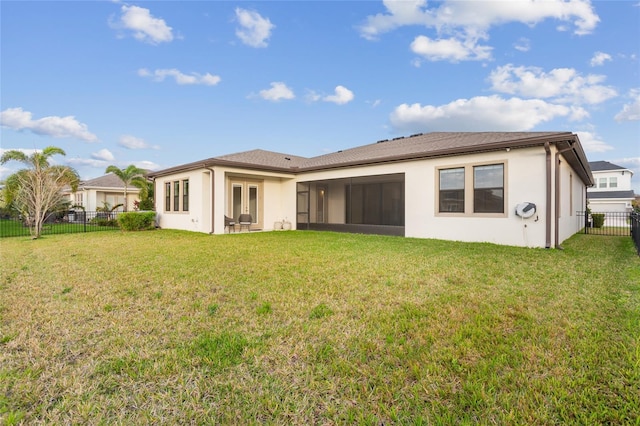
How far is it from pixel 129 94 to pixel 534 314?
16.4 metres

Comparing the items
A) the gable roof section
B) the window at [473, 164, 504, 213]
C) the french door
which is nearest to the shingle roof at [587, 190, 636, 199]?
the gable roof section

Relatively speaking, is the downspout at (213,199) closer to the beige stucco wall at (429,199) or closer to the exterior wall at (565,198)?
the beige stucco wall at (429,199)

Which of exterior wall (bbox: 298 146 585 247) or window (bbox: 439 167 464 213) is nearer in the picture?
exterior wall (bbox: 298 146 585 247)

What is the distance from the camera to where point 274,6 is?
11.2m

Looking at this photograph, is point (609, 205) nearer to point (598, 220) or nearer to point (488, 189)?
point (598, 220)

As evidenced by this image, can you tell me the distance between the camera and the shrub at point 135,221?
46.0 ft

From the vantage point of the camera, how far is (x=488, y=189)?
952cm

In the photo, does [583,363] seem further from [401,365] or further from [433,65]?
[433,65]

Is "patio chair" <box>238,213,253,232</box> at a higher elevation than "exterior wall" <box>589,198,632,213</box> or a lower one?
lower

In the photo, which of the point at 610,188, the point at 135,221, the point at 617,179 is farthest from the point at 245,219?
the point at 617,179

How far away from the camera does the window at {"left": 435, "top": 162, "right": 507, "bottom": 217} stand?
30.7 ft

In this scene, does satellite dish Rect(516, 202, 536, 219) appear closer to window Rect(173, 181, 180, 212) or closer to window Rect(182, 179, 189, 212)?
window Rect(182, 179, 189, 212)

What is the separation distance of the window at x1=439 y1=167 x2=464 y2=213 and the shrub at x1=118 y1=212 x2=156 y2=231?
43.1 ft

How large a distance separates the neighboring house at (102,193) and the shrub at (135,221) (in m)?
11.9
